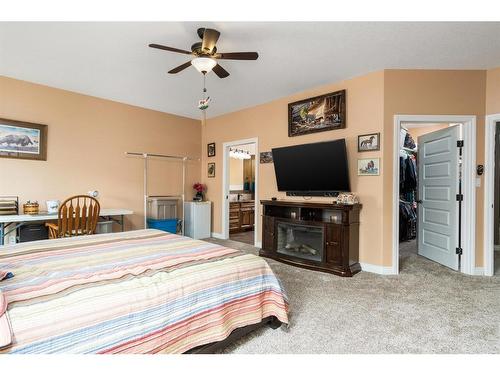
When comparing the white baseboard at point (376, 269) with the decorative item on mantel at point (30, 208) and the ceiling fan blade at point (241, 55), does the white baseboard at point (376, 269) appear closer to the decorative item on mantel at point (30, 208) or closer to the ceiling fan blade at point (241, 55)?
the ceiling fan blade at point (241, 55)

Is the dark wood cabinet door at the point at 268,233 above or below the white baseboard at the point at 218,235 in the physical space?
above

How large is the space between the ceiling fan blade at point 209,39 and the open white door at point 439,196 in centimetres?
310

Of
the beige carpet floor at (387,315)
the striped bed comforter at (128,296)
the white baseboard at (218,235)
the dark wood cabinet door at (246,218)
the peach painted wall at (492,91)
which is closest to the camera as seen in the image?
the striped bed comforter at (128,296)

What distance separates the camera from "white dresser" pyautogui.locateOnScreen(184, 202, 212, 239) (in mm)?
5125

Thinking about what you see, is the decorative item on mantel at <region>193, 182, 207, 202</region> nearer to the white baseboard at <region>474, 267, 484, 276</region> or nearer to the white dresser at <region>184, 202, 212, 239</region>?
the white dresser at <region>184, 202, 212, 239</region>

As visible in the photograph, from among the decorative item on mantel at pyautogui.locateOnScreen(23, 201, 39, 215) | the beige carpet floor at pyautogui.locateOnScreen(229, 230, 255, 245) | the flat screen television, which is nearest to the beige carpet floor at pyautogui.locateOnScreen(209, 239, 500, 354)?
the flat screen television

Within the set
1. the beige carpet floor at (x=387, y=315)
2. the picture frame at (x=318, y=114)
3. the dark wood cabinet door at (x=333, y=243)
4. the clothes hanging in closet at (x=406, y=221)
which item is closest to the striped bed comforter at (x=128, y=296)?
the beige carpet floor at (x=387, y=315)

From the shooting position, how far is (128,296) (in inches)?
47.7

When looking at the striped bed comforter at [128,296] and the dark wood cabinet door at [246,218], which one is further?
the dark wood cabinet door at [246,218]

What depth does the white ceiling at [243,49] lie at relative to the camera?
2355 mm

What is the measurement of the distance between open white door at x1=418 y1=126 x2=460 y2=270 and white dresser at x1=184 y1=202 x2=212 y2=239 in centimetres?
368
